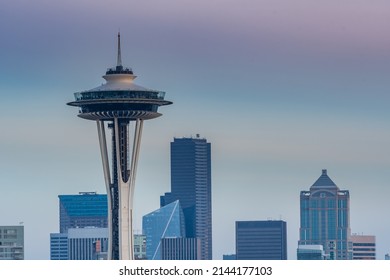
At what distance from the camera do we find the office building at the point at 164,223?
160 metres

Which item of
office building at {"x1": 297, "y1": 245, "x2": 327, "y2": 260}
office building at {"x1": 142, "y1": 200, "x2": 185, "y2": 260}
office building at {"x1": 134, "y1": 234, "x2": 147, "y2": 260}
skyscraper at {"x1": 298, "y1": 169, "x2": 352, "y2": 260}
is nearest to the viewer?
office building at {"x1": 297, "y1": 245, "x2": 327, "y2": 260}

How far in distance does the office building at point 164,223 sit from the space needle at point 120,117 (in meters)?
53.2

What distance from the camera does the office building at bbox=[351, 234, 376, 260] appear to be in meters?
137

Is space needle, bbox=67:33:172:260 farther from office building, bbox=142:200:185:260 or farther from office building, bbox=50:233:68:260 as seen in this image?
office building, bbox=142:200:185:260

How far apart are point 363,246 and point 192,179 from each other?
25.7m

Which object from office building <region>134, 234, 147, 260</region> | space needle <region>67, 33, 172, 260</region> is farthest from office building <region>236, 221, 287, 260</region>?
space needle <region>67, 33, 172, 260</region>

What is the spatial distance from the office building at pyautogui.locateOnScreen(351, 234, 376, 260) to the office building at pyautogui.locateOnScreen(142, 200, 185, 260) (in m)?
23.5

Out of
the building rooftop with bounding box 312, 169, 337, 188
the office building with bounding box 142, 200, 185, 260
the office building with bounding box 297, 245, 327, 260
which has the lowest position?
the office building with bounding box 297, 245, 327, 260

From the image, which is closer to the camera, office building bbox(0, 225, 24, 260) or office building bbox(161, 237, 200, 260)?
office building bbox(0, 225, 24, 260)

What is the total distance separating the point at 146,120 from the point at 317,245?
4982cm

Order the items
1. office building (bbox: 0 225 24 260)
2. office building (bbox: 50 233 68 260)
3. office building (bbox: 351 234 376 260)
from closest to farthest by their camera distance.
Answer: office building (bbox: 0 225 24 260) → office building (bbox: 50 233 68 260) → office building (bbox: 351 234 376 260)
